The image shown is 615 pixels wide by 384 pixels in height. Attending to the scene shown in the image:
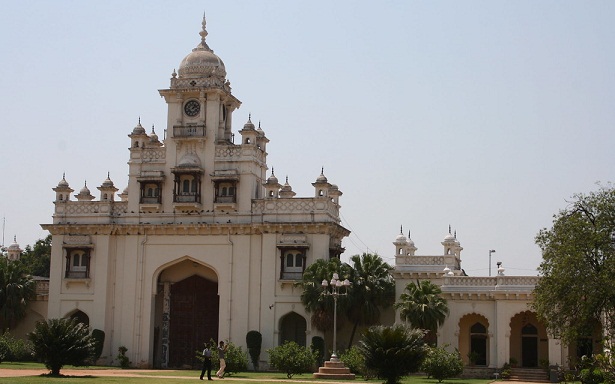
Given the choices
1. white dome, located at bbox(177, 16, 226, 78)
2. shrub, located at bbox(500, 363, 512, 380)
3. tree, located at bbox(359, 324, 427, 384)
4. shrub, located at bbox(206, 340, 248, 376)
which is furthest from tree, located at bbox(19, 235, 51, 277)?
tree, located at bbox(359, 324, 427, 384)

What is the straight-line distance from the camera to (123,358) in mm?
57969

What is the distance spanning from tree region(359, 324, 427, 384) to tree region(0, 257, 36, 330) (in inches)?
1245

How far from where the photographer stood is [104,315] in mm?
59250

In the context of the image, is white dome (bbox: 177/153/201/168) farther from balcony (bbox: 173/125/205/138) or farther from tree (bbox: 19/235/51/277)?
tree (bbox: 19/235/51/277)

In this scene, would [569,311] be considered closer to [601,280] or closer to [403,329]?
[601,280]

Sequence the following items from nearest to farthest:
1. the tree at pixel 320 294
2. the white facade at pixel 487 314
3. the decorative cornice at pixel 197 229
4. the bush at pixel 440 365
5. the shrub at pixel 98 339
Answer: the bush at pixel 440 365 < the white facade at pixel 487 314 < the tree at pixel 320 294 < the decorative cornice at pixel 197 229 < the shrub at pixel 98 339

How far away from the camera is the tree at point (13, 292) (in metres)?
60.7

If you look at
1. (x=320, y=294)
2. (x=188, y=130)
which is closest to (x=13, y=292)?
(x=188, y=130)

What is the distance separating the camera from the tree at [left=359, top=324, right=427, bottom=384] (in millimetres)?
36188

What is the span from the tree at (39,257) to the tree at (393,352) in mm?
50891

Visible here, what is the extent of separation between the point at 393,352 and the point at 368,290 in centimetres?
1838

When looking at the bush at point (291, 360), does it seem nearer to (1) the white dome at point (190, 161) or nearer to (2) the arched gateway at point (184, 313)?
(2) the arched gateway at point (184, 313)

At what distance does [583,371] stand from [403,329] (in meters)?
6.98

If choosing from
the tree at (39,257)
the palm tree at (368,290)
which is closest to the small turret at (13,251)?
the tree at (39,257)
